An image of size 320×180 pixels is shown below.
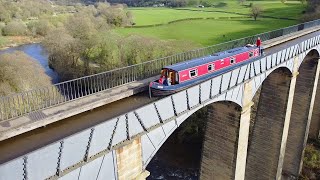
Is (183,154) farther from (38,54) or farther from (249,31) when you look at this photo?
(38,54)

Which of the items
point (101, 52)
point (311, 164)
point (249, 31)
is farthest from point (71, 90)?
point (249, 31)

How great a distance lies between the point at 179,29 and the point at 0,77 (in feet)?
125

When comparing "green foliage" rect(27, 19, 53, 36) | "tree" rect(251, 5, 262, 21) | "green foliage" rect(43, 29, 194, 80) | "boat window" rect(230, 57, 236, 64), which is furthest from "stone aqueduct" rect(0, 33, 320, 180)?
"green foliage" rect(27, 19, 53, 36)

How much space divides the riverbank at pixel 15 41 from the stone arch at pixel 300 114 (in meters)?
46.5

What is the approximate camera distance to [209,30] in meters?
60.8

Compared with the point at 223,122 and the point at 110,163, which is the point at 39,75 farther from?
Result: the point at 110,163

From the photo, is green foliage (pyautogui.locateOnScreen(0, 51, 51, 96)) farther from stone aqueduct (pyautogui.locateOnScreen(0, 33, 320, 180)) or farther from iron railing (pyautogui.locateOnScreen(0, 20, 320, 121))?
stone aqueduct (pyautogui.locateOnScreen(0, 33, 320, 180))

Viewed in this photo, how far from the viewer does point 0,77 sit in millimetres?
29406

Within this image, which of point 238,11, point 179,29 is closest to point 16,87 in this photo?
point 179,29

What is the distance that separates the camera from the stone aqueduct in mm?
8672

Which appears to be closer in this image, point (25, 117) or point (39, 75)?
point (25, 117)

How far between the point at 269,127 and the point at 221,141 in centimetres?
715

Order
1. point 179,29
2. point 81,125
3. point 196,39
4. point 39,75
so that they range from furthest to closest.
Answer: point 179,29 → point 196,39 → point 39,75 → point 81,125

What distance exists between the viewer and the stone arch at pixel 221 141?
1687 centimetres
